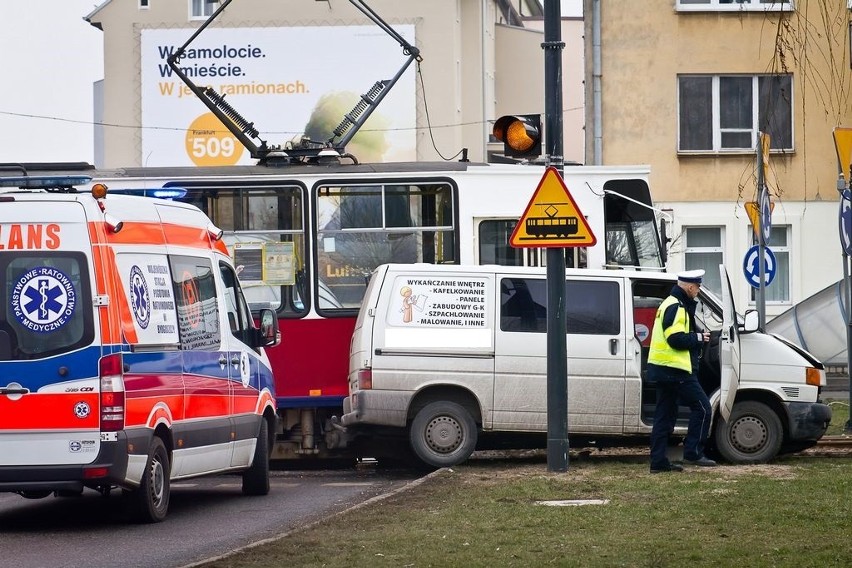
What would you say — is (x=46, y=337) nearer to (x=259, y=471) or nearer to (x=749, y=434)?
(x=259, y=471)

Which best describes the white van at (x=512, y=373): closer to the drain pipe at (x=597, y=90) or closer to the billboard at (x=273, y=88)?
the drain pipe at (x=597, y=90)

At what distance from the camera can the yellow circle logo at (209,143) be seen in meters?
42.2

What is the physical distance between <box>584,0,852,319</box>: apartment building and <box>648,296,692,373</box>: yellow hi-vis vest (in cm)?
1907

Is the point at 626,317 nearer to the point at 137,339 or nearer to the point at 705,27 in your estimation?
the point at 137,339

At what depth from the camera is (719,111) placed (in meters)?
33.4

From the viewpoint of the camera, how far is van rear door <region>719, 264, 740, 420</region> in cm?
1481

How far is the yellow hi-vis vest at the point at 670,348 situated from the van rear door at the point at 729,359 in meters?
0.84

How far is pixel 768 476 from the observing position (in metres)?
13.0

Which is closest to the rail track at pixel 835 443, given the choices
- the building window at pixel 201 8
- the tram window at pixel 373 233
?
the tram window at pixel 373 233

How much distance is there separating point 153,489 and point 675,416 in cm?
503

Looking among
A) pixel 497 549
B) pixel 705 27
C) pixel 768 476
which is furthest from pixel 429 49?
pixel 497 549

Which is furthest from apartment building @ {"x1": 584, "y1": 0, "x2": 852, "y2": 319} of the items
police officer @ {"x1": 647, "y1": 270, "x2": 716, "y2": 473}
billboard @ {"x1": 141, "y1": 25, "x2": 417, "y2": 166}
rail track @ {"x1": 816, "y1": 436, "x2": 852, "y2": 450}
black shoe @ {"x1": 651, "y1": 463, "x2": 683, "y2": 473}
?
black shoe @ {"x1": 651, "y1": 463, "x2": 683, "y2": 473}

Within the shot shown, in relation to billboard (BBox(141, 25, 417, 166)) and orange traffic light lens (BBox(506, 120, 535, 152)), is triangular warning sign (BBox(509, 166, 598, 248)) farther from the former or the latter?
billboard (BBox(141, 25, 417, 166))

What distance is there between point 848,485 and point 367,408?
505cm
